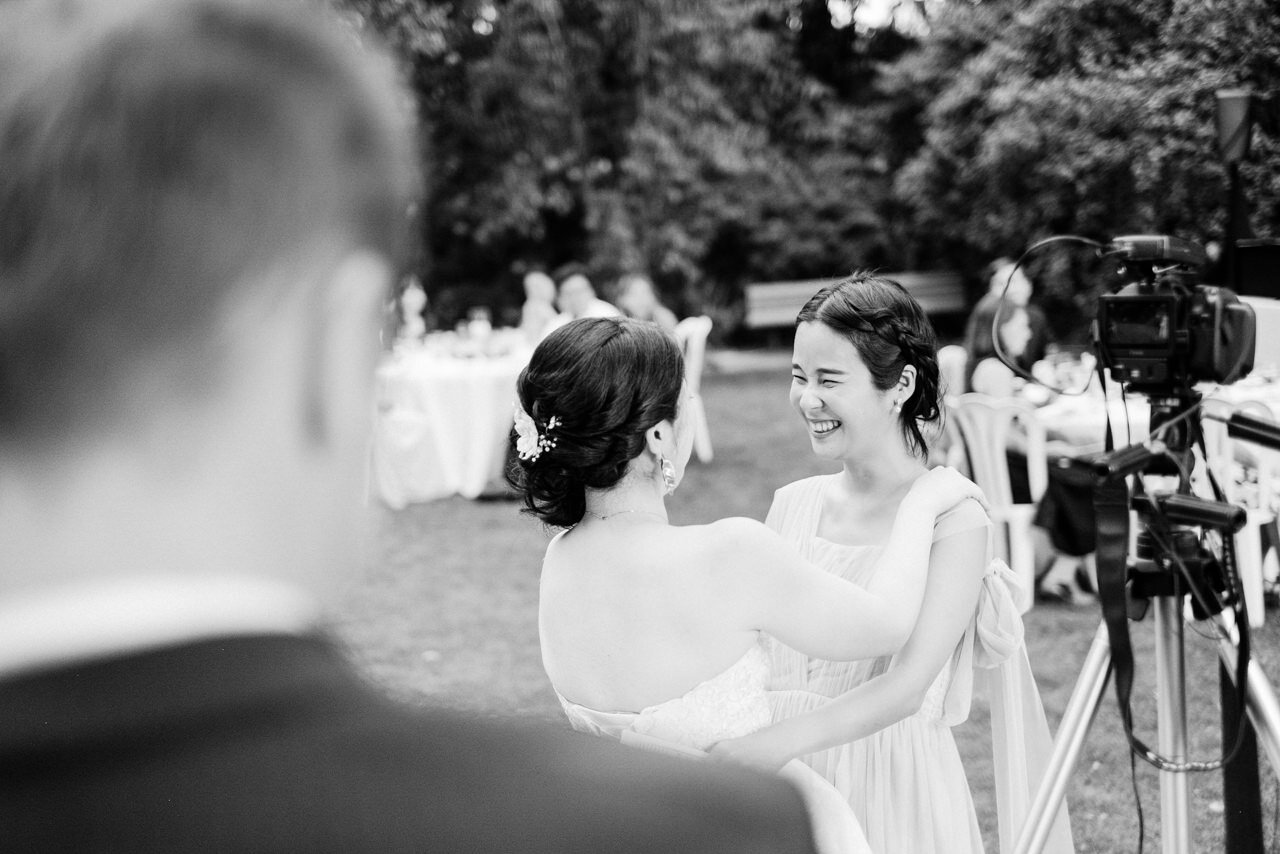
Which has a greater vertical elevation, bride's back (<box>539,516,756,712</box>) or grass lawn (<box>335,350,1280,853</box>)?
bride's back (<box>539,516,756,712</box>)

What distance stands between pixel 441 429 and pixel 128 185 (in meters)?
8.63

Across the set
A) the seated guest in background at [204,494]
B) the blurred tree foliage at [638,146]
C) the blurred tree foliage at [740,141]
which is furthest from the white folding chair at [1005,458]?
the blurred tree foliage at [638,146]

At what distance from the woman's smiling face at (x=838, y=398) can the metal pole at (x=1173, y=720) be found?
629mm

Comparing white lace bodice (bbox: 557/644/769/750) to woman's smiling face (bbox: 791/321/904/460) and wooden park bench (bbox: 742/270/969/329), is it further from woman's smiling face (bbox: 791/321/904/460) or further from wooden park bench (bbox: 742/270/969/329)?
wooden park bench (bbox: 742/270/969/329)

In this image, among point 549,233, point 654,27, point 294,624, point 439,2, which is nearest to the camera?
point 294,624

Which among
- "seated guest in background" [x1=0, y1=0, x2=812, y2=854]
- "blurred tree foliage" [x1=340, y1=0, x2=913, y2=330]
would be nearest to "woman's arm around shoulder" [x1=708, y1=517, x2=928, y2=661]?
"seated guest in background" [x1=0, y1=0, x2=812, y2=854]

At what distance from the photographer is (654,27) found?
60.2 feet

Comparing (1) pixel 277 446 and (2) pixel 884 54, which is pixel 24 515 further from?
(2) pixel 884 54

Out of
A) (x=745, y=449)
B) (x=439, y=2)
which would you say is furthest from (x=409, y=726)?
(x=439, y=2)

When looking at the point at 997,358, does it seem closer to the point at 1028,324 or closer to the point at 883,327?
the point at 1028,324

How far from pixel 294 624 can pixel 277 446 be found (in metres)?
0.08

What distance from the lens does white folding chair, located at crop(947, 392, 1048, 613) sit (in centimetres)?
603

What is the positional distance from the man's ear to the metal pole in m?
2.06

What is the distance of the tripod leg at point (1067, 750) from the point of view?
215 cm
